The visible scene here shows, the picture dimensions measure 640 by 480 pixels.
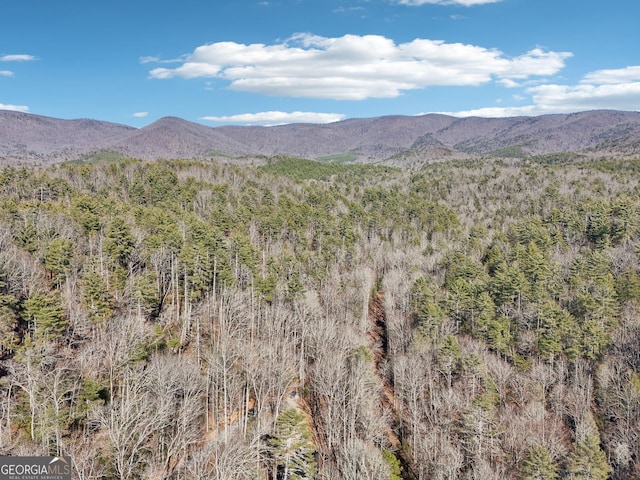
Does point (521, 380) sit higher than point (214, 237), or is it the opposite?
point (214, 237)

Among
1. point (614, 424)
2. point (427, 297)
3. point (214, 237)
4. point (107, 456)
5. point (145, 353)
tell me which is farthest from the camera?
point (214, 237)

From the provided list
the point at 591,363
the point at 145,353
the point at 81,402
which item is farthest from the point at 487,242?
the point at 81,402

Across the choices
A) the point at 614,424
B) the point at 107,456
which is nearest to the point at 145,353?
the point at 107,456

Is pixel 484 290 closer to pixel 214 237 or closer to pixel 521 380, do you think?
pixel 521 380

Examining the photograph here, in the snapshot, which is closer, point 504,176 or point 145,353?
point 145,353

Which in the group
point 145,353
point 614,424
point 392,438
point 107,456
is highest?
point 145,353

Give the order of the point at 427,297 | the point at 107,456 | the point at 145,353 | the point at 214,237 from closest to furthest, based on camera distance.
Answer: the point at 107,456
the point at 145,353
the point at 427,297
the point at 214,237

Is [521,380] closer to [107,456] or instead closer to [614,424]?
[614,424]
